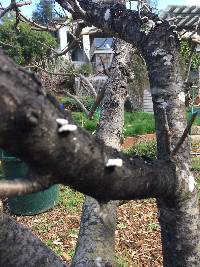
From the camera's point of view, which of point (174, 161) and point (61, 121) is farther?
point (174, 161)

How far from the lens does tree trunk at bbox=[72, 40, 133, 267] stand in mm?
1503

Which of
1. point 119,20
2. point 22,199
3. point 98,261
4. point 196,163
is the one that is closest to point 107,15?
point 119,20

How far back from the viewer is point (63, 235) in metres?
4.39

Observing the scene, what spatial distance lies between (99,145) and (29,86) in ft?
0.80

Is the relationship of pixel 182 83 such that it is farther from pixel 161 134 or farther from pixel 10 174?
pixel 10 174

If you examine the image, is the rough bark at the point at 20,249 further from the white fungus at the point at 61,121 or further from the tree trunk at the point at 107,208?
the white fungus at the point at 61,121

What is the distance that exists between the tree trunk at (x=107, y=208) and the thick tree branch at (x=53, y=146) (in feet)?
0.57

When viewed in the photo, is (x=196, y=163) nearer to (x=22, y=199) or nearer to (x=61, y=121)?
(x=22, y=199)

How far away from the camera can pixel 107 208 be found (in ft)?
5.49

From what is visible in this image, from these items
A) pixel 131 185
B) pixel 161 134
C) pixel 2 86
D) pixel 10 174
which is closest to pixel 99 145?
pixel 131 185

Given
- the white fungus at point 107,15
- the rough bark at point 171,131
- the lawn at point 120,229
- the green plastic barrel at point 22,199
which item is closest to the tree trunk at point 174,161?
the rough bark at point 171,131

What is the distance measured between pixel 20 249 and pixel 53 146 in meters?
0.60

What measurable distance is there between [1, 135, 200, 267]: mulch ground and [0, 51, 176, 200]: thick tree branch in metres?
2.75

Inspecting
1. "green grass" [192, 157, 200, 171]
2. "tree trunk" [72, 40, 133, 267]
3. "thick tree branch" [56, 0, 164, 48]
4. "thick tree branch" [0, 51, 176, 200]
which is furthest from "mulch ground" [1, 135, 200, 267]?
"thick tree branch" [0, 51, 176, 200]
